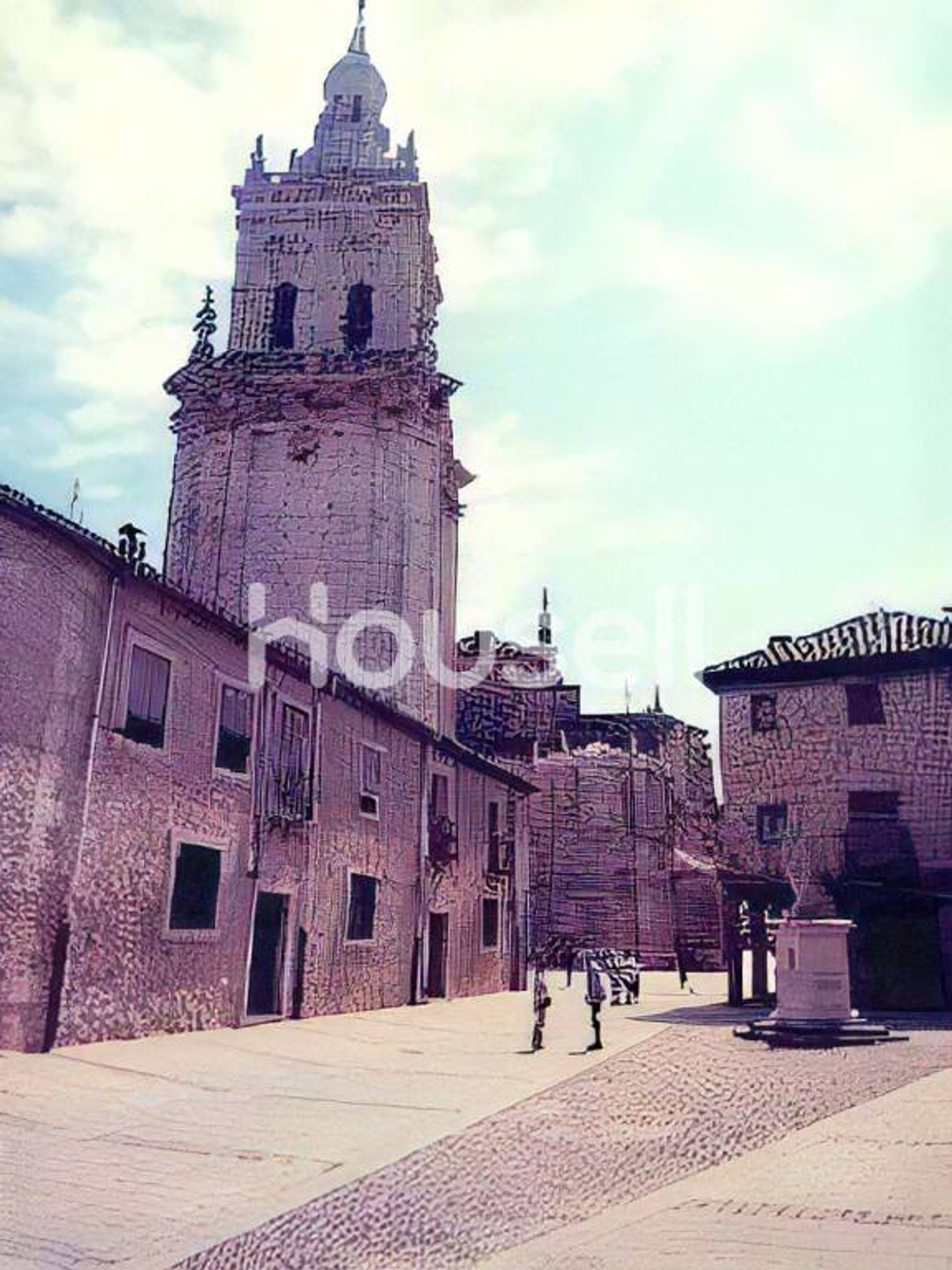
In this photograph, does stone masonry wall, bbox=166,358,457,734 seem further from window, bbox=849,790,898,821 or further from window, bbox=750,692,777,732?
window, bbox=849,790,898,821

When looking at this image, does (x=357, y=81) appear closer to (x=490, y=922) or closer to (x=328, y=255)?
(x=328, y=255)

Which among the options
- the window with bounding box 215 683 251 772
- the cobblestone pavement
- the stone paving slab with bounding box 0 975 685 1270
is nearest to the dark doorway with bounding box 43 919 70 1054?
the stone paving slab with bounding box 0 975 685 1270

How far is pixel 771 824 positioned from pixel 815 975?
10615mm

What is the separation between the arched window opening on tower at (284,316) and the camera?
1481 inches

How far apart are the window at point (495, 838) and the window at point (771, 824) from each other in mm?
6962

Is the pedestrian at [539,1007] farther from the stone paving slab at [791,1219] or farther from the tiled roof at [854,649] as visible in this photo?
the tiled roof at [854,649]

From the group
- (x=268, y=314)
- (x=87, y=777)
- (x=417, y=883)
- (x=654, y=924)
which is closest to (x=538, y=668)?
(x=654, y=924)

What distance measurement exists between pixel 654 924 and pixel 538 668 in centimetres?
1734

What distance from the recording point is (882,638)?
98.5 feet

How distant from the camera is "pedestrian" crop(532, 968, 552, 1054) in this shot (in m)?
16.6

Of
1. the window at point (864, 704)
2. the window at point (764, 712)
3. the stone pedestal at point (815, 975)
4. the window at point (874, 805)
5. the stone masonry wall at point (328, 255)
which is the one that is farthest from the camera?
the stone masonry wall at point (328, 255)

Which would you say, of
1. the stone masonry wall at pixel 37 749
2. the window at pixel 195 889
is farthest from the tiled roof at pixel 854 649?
the stone masonry wall at pixel 37 749

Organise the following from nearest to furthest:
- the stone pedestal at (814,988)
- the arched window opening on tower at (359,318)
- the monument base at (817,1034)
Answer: the monument base at (817,1034)
the stone pedestal at (814,988)
the arched window opening on tower at (359,318)

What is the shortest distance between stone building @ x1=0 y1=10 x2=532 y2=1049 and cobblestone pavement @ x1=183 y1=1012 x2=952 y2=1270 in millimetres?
6115
